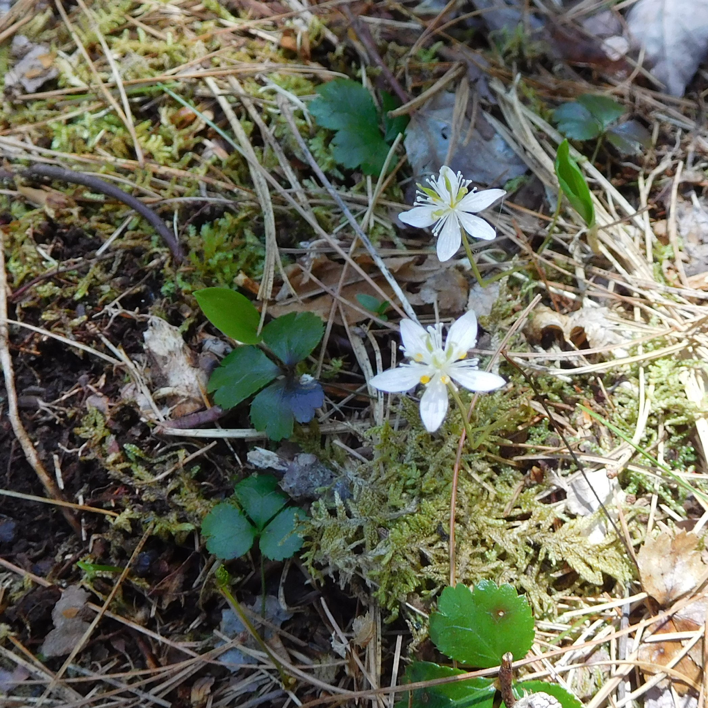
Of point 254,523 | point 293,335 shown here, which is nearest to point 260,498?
point 254,523

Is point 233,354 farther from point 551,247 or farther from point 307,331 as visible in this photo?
→ point 551,247

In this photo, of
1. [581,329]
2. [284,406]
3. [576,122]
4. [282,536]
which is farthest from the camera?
[576,122]

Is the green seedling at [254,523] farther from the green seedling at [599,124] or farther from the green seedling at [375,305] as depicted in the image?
the green seedling at [599,124]

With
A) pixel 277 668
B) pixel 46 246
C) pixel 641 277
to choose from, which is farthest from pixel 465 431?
pixel 46 246

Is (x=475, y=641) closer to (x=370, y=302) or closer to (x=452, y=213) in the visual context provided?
(x=370, y=302)

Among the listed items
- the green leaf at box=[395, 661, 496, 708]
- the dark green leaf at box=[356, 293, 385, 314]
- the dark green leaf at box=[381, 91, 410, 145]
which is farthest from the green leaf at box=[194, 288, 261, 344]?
the green leaf at box=[395, 661, 496, 708]

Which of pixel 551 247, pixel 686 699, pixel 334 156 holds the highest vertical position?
pixel 334 156

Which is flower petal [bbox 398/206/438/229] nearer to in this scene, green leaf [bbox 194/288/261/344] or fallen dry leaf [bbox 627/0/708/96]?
green leaf [bbox 194/288/261/344]
